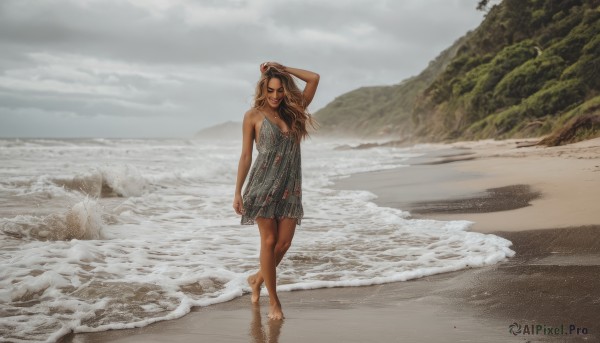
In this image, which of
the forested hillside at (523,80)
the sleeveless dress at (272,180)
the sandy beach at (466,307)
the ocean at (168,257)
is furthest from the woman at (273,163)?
the forested hillside at (523,80)

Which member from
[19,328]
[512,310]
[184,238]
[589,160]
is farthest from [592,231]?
[589,160]

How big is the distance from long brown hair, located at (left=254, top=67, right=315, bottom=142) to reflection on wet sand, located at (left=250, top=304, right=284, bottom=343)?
1351 mm

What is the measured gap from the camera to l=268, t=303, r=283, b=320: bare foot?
3785 millimetres

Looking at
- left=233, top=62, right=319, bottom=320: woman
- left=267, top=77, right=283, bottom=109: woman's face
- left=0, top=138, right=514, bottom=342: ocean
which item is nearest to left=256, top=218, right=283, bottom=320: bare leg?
left=233, top=62, right=319, bottom=320: woman

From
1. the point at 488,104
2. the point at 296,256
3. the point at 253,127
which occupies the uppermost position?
the point at 488,104

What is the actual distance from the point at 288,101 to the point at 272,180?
608 millimetres

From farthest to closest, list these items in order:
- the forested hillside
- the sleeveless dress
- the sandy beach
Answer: the forested hillside → the sleeveless dress → the sandy beach

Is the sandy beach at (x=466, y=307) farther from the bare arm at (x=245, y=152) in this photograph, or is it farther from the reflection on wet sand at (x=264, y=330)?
the bare arm at (x=245, y=152)

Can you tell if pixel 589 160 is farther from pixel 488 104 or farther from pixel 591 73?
pixel 488 104

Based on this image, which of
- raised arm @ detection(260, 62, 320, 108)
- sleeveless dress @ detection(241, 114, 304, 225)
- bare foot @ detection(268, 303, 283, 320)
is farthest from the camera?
raised arm @ detection(260, 62, 320, 108)

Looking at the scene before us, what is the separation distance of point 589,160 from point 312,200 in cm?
627

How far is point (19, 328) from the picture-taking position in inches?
143

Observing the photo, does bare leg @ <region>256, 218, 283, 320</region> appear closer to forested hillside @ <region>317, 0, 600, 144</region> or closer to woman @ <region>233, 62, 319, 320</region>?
woman @ <region>233, 62, 319, 320</region>

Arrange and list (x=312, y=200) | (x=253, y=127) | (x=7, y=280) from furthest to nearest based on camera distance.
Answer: (x=312, y=200), (x=7, y=280), (x=253, y=127)
